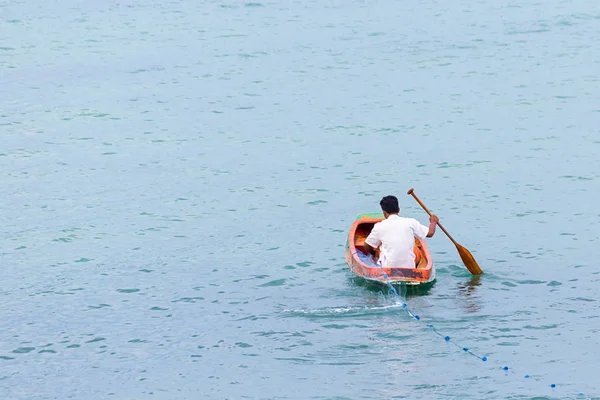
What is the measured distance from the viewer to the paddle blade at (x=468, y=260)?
16516 millimetres

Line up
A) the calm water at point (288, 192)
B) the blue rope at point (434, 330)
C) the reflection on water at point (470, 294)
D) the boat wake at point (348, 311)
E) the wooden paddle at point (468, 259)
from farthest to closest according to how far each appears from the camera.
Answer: the wooden paddle at point (468, 259) < the reflection on water at point (470, 294) < the boat wake at point (348, 311) < the calm water at point (288, 192) < the blue rope at point (434, 330)

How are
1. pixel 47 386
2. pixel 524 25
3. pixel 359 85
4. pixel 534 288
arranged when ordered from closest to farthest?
1. pixel 47 386
2. pixel 534 288
3. pixel 359 85
4. pixel 524 25

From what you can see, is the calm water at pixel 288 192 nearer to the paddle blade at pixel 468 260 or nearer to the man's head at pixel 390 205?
the paddle blade at pixel 468 260

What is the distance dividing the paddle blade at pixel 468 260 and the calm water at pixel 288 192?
205 millimetres

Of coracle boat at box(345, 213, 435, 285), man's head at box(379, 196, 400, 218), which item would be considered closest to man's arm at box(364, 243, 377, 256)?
coracle boat at box(345, 213, 435, 285)

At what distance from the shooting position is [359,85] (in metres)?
30.6

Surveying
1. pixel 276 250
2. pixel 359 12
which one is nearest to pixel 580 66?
pixel 359 12

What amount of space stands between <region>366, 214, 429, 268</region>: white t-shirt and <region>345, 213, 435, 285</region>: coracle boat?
141mm

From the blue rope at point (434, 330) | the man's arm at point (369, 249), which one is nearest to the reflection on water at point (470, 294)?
the blue rope at point (434, 330)

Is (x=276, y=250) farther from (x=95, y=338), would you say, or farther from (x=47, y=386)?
(x=47, y=386)

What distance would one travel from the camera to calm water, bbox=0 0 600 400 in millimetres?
13992

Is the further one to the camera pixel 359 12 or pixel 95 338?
pixel 359 12

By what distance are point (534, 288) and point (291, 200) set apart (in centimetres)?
657

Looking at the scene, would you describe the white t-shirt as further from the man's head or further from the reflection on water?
the reflection on water
